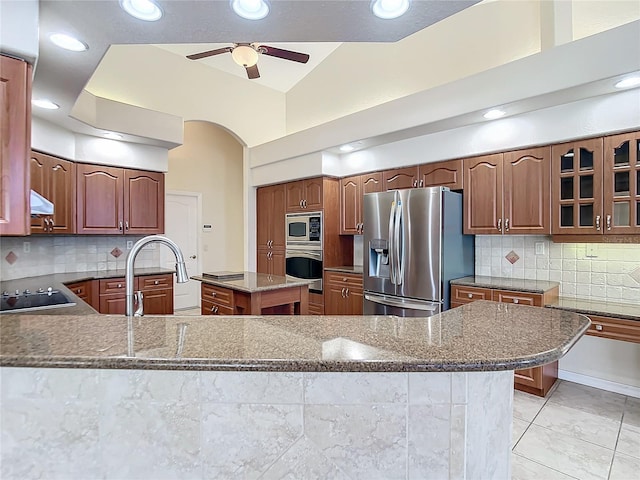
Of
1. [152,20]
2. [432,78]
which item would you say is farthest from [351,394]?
[432,78]

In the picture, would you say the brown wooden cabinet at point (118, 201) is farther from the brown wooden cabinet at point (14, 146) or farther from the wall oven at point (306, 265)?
the brown wooden cabinet at point (14, 146)

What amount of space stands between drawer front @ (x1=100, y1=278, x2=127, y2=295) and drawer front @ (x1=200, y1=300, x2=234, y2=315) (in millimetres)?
1099

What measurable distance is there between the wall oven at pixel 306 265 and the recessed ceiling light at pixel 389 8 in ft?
10.9

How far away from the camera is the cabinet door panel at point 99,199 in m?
3.93

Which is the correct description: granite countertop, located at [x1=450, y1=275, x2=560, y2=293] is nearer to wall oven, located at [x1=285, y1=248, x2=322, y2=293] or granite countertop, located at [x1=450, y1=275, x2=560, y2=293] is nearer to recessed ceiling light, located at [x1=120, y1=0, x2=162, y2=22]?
wall oven, located at [x1=285, y1=248, x2=322, y2=293]

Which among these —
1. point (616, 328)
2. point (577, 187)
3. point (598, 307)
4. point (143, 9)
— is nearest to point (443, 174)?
point (577, 187)

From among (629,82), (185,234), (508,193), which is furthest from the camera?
(185,234)

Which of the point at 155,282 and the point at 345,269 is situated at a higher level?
the point at 345,269

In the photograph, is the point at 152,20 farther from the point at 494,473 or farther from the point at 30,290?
the point at 30,290

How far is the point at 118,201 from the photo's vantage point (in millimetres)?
4191

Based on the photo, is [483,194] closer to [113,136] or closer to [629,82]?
[629,82]

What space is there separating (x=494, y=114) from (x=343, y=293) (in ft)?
8.30

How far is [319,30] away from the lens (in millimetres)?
1649

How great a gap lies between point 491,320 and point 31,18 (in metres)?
2.23
